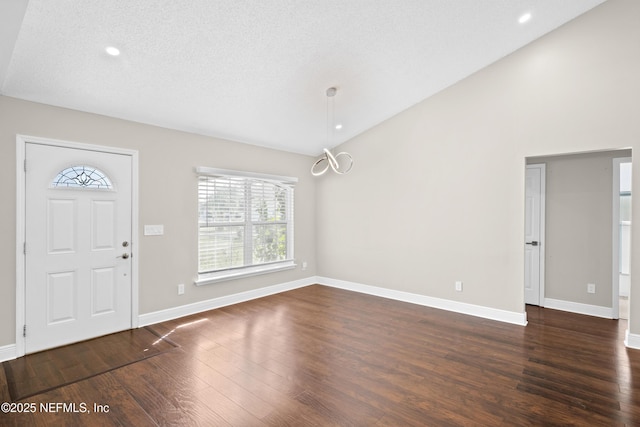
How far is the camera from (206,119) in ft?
13.3

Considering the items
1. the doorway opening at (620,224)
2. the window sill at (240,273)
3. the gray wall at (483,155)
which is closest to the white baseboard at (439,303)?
the gray wall at (483,155)

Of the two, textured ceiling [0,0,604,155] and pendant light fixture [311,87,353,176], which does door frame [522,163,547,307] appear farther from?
pendant light fixture [311,87,353,176]

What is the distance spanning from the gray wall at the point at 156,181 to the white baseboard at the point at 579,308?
4.30m

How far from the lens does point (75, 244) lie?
131 inches

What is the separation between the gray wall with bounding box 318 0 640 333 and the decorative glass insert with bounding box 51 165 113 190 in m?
3.69

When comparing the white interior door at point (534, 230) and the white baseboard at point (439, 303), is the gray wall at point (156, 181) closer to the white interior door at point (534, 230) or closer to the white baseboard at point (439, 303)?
the white baseboard at point (439, 303)

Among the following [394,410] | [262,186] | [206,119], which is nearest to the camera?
[394,410]

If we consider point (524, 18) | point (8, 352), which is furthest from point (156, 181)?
point (524, 18)

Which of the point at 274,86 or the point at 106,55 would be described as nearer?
the point at 106,55

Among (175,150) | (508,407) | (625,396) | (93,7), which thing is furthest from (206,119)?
(625,396)

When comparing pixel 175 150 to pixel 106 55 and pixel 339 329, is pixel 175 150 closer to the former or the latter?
pixel 106 55

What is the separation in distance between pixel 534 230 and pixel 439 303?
1.81 m

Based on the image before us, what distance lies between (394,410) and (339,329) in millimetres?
1587

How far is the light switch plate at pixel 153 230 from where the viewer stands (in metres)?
3.85
